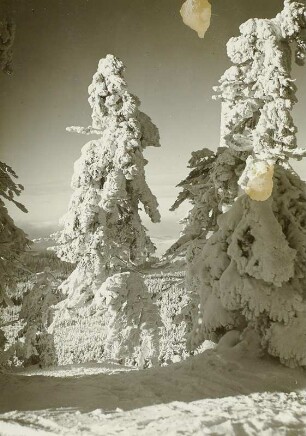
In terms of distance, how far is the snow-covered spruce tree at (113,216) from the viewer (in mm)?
12812

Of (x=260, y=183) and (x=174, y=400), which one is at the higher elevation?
(x=260, y=183)

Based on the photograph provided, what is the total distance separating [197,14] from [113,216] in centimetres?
599

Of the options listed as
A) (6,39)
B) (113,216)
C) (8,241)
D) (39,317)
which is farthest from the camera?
(39,317)

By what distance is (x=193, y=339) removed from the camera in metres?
7.86

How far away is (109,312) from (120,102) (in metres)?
6.36

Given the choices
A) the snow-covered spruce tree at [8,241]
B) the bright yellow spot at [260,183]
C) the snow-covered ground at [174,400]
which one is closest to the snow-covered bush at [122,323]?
the snow-covered spruce tree at [8,241]

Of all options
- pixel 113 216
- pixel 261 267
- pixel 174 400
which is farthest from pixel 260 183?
pixel 113 216

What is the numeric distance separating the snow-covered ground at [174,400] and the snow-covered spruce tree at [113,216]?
20.1ft

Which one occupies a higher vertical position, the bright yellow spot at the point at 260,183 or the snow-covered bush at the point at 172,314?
the bright yellow spot at the point at 260,183

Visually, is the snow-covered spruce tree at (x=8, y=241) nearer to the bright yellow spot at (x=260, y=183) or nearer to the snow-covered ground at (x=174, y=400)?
the snow-covered ground at (x=174, y=400)

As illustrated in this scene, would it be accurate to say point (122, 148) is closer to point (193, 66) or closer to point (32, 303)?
point (193, 66)

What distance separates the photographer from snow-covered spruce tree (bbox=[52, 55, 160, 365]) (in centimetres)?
1281

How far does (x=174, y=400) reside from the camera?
5.52 metres

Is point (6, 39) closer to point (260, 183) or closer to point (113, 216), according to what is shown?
point (260, 183)
